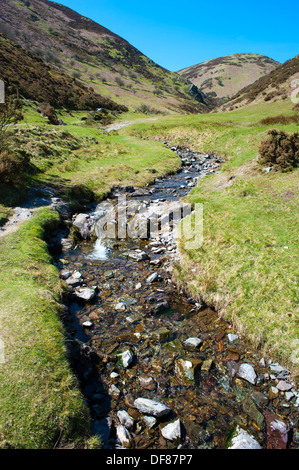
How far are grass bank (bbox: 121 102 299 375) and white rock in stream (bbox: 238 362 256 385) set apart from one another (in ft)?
2.89

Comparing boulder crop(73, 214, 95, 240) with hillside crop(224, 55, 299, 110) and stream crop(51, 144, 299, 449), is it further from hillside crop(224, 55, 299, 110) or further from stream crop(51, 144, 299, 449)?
hillside crop(224, 55, 299, 110)

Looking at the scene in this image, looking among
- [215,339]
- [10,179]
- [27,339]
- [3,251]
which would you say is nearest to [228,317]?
[215,339]

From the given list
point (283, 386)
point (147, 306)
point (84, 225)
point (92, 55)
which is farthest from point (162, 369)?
point (92, 55)

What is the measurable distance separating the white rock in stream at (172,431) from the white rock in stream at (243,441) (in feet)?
4.09

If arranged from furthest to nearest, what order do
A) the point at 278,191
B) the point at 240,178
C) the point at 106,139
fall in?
1. the point at 106,139
2. the point at 240,178
3. the point at 278,191

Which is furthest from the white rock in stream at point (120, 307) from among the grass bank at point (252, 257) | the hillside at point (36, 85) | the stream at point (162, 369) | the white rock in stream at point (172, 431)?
the hillside at point (36, 85)

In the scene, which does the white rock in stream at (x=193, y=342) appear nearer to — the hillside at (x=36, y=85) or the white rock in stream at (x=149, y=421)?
the white rock in stream at (x=149, y=421)

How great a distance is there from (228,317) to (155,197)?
50.3 ft

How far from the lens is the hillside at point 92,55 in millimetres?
103625

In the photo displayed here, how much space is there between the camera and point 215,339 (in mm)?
8812

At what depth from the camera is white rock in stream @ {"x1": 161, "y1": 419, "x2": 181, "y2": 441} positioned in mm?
5922

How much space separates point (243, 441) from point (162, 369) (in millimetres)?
2731

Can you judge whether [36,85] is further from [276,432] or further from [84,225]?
[276,432]

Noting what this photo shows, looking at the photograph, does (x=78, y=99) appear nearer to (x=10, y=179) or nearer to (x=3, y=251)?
(x=10, y=179)
